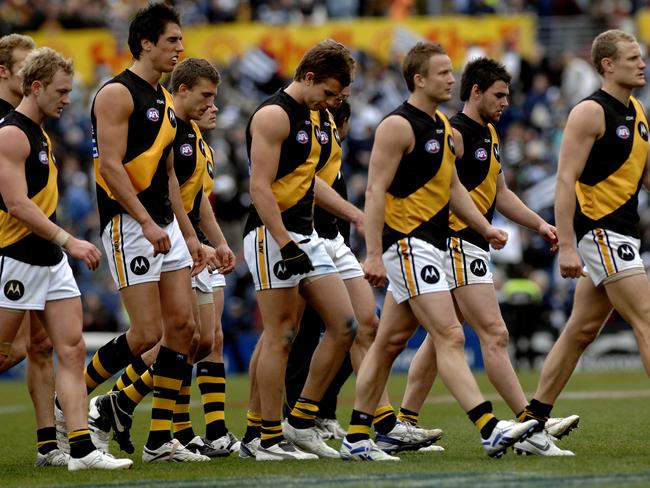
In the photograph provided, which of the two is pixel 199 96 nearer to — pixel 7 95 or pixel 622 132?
pixel 7 95

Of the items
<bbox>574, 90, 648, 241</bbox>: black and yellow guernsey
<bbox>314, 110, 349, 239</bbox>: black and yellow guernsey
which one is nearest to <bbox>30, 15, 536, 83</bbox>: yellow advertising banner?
<bbox>314, 110, 349, 239</bbox>: black and yellow guernsey

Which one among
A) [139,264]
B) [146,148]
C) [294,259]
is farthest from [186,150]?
[294,259]

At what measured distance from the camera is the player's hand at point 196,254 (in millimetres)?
9406

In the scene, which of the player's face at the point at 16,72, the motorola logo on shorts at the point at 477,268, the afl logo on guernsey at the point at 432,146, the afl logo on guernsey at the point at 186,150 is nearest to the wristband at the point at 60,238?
the player's face at the point at 16,72

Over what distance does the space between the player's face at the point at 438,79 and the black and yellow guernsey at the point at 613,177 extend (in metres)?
1.03

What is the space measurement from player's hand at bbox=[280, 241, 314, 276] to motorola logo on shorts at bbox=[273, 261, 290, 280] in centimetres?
18

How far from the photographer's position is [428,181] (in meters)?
8.95

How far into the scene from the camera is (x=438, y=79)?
8.98 m

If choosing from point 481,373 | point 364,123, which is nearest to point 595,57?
point 481,373

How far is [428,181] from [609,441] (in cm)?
262

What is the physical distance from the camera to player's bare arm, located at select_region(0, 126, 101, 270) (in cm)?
845

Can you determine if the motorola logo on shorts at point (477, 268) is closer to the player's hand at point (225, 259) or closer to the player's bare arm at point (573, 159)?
the player's bare arm at point (573, 159)

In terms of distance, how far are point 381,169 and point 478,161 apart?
1327mm

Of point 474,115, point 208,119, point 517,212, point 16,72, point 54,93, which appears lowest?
point 517,212
